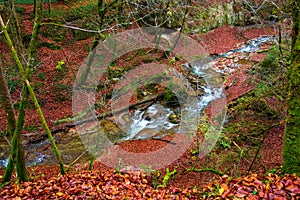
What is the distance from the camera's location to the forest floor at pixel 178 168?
→ 3564 mm

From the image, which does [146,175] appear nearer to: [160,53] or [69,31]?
[160,53]

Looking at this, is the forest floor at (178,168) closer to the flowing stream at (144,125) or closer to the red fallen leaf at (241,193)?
the red fallen leaf at (241,193)

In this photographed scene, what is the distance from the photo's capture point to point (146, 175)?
5348 millimetres

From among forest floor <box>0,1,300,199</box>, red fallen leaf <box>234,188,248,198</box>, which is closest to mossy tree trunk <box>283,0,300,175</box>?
forest floor <box>0,1,300,199</box>

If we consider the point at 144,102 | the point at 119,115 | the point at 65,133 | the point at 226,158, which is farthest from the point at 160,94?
the point at 226,158

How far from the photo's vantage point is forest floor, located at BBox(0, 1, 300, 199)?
356cm

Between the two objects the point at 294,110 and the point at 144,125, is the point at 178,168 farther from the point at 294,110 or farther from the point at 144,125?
the point at 294,110

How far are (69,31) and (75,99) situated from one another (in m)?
3.84

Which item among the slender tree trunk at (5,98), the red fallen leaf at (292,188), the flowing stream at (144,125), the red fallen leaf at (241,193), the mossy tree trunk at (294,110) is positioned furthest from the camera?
the flowing stream at (144,125)

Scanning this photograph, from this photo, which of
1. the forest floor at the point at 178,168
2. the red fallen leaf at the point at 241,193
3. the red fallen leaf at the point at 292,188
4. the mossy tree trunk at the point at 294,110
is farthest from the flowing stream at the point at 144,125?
the red fallen leaf at the point at 292,188

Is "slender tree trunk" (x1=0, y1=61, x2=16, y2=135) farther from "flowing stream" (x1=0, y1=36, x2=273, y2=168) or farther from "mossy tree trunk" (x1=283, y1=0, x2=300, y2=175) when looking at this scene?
"mossy tree trunk" (x1=283, y1=0, x2=300, y2=175)

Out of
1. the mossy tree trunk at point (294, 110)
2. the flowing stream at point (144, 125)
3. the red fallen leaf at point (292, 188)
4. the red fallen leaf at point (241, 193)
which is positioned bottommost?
the flowing stream at point (144, 125)

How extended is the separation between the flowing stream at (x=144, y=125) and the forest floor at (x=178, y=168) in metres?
0.47

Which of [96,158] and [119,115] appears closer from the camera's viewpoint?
[96,158]
